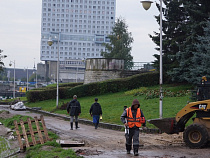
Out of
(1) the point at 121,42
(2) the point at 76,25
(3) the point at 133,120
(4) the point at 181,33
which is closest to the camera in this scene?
(3) the point at 133,120

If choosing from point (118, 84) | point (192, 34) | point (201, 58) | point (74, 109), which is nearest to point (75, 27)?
point (118, 84)

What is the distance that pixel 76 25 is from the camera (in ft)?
557

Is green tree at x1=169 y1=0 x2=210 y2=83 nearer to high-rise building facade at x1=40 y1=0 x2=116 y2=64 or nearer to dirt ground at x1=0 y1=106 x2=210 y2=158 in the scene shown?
dirt ground at x1=0 y1=106 x2=210 y2=158

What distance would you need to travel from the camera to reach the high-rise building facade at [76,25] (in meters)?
165

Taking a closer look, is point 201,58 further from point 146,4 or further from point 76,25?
point 76,25

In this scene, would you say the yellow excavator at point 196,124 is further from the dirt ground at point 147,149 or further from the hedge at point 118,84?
the hedge at point 118,84

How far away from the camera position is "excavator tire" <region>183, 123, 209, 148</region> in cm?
1198

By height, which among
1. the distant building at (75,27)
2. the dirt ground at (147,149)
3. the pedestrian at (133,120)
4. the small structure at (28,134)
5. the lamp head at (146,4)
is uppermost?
the distant building at (75,27)

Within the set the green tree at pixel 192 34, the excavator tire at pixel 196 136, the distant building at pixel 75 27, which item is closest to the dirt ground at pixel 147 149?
the excavator tire at pixel 196 136

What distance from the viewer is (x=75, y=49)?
171750 mm

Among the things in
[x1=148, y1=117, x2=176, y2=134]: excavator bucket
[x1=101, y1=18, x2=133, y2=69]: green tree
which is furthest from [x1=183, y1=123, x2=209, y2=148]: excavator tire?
[x1=101, y1=18, x2=133, y2=69]: green tree

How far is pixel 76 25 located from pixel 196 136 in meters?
160

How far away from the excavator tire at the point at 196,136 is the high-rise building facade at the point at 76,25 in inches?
6046

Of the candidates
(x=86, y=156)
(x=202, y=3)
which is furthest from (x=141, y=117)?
(x=202, y=3)
